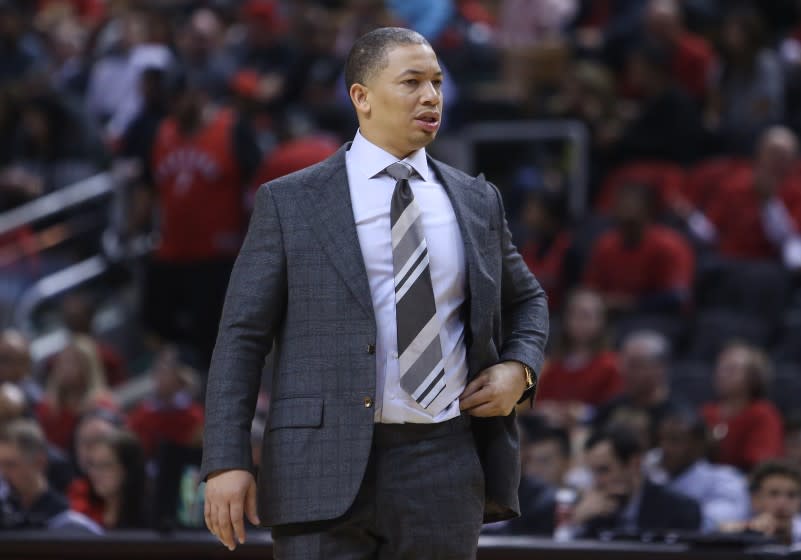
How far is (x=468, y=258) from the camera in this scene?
353cm

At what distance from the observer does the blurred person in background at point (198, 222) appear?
976cm

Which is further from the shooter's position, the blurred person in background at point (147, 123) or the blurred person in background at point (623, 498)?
the blurred person in background at point (147, 123)

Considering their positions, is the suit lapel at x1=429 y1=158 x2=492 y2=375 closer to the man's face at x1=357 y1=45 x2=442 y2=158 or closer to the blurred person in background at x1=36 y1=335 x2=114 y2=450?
the man's face at x1=357 y1=45 x2=442 y2=158

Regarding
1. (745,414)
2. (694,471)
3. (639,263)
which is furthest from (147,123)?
(694,471)

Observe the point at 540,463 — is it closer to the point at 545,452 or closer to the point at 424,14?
the point at 545,452

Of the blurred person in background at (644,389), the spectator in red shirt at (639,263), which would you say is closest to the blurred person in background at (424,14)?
the spectator in red shirt at (639,263)

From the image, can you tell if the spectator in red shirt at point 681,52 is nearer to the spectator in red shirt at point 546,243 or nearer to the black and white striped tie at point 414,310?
the spectator in red shirt at point 546,243

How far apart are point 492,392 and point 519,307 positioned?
33 cm

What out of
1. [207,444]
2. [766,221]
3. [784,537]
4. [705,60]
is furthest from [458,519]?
[705,60]

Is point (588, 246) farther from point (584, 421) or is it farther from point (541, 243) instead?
point (584, 421)

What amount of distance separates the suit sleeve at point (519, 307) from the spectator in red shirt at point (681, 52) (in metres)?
7.55

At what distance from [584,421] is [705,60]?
12.0 feet

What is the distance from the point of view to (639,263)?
9.36 metres

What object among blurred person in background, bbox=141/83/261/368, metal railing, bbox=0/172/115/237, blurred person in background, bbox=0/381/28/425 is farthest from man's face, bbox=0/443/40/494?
metal railing, bbox=0/172/115/237
